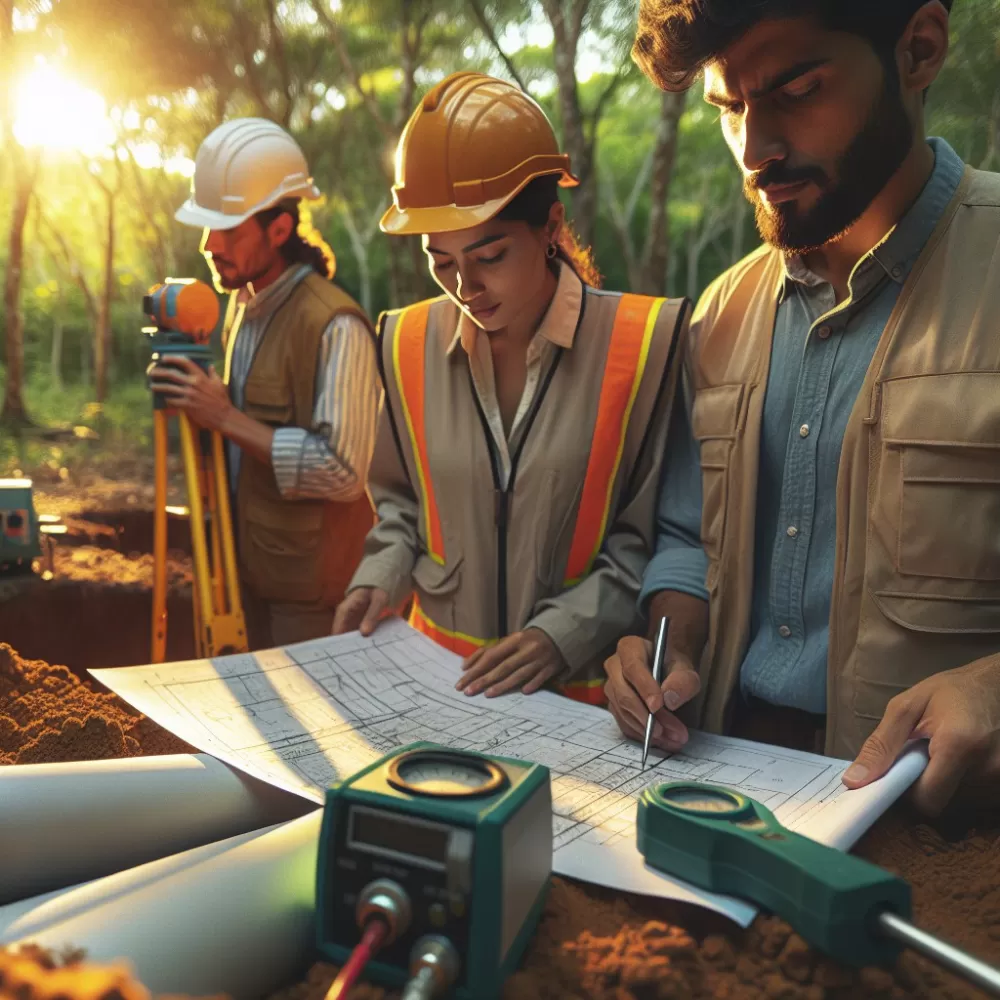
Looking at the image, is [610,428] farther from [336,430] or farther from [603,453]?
[336,430]

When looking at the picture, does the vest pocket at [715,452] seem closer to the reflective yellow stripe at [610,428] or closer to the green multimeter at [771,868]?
the reflective yellow stripe at [610,428]

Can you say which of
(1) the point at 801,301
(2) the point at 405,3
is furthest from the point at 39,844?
(2) the point at 405,3

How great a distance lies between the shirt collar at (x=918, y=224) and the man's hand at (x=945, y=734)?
61cm

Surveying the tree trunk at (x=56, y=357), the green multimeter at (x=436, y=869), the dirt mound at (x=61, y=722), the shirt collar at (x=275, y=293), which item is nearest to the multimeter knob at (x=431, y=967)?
the green multimeter at (x=436, y=869)

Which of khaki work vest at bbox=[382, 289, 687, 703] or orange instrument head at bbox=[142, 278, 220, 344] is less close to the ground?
orange instrument head at bbox=[142, 278, 220, 344]

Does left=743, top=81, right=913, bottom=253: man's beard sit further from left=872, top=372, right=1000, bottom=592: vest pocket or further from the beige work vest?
left=872, top=372, right=1000, bottom=592: vest pocket

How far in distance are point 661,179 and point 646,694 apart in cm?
665

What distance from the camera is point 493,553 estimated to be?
1.87 metres

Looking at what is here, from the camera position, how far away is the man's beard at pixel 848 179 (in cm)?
127

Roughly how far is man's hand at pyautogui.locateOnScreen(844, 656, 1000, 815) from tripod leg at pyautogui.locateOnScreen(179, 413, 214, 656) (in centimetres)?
177

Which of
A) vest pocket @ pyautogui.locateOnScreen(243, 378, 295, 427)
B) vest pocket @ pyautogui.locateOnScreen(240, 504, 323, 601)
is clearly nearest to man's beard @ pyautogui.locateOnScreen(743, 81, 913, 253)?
vest pocket @ pyautogui.locateOnScreen(243, 378, 295, 427)

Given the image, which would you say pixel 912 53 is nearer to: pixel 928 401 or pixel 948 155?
pixel 948 155

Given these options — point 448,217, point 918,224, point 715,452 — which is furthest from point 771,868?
point 448,217

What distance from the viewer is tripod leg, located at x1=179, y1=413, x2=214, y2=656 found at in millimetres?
2408
